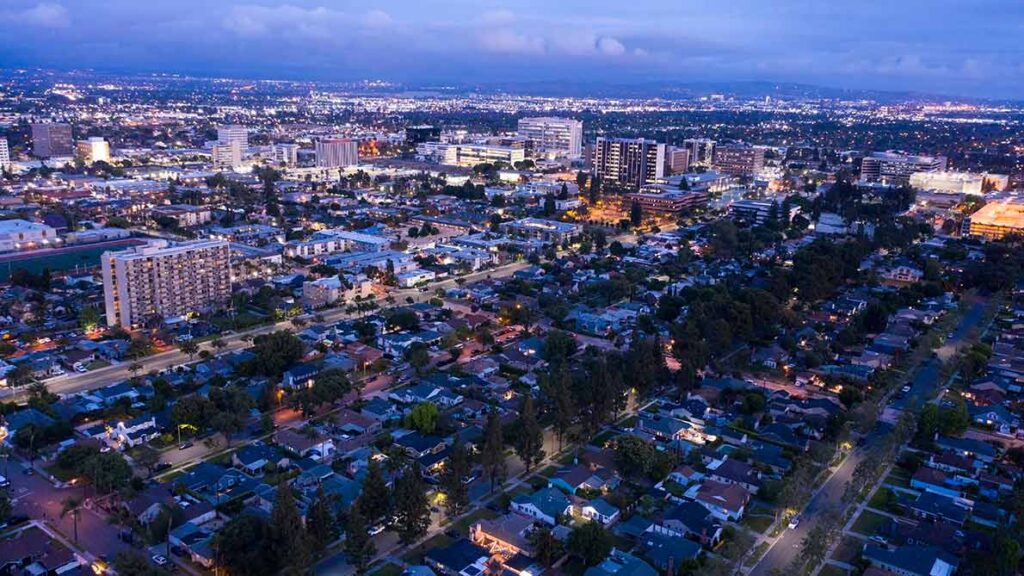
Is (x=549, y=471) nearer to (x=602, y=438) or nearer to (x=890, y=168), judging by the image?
(x=602, y=438)

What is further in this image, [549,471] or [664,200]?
[664,200]

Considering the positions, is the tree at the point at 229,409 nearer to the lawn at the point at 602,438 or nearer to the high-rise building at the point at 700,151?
the lawn at the point at 602,438

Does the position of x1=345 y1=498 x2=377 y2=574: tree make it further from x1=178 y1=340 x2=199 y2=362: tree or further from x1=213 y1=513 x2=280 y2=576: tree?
x1=178 y1=340 x2=199 y2=362: tree

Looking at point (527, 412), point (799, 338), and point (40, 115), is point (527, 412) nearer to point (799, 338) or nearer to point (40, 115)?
point (799, 338)

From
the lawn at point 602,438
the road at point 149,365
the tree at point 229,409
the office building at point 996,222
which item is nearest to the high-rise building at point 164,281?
the road at point 149,365

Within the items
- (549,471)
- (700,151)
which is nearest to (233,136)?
(700,151)

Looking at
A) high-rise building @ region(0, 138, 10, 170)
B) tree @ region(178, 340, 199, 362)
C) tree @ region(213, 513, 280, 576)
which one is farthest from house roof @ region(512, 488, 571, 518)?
high-rise building @ region(0, 138, 10, 170)

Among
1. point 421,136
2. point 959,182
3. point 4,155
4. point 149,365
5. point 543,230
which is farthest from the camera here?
point 421,136
